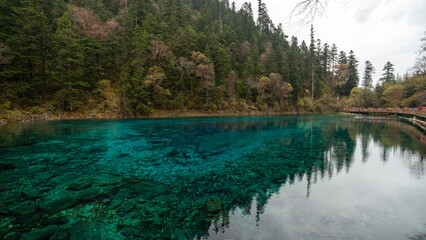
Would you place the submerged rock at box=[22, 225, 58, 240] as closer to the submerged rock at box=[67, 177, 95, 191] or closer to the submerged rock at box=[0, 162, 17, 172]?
the submerged rock at box=[67, 177, 95, 191]

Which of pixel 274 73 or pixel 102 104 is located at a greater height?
pixel 274 73

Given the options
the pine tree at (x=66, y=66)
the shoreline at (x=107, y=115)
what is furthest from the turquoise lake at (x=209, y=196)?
the pine tree at (x=66, y=66)

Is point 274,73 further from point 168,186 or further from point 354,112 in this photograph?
point 168,186

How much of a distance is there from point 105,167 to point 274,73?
5320 centimetres

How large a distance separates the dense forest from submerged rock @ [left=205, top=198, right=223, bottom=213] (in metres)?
32.7

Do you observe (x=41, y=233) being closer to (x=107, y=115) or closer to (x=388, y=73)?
(x=107, y=115)

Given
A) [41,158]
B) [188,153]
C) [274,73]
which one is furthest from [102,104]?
[274,73]

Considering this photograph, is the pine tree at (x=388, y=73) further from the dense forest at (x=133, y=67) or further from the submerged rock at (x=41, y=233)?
the submerged rock at (x=41, y=233)

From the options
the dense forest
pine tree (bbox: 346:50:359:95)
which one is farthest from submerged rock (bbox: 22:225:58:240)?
pine tree (bbox: 346:50:359:95)

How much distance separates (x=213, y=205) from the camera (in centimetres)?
497

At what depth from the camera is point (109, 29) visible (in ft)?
124

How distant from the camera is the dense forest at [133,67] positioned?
28.9 m

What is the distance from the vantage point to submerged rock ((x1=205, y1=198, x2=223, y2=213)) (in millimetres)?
4758

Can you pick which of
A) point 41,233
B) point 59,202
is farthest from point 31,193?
point 41,233
